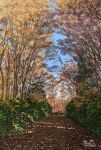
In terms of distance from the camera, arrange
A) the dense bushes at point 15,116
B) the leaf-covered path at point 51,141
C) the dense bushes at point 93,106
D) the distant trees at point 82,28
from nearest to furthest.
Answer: the leaf-covered path at point 51,141
the dense bushes at point 93,106
the dense bushes at point 15,116
the distant trees at point 82,28

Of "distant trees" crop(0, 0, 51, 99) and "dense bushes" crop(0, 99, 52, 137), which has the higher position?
"distant trees" crop(0, 0, 51, 99)

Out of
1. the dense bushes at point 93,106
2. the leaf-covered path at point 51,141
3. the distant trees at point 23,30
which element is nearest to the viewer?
the leaf-covered path at point 51,141

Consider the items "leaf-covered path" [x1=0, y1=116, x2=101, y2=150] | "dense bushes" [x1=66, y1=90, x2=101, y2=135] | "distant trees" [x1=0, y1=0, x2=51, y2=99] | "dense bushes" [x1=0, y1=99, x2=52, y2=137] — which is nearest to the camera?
"leaf-covered path" [x1=0, y1=116, x2=101, y2=150]

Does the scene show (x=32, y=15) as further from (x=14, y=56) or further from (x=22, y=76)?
(x=22, y=76)

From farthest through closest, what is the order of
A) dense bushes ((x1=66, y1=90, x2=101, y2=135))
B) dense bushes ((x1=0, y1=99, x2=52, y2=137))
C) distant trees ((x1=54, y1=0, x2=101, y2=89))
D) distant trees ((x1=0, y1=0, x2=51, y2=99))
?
distant trees ((x1=0, y1=0, x2=51, y2=99))
distant trees ((x1=54, y1=0, x2=101, y2=89))
dense bushes ((x1=0, y1=99, x2=52, y2=137))
dense bushes ((x1=66, y1=90, x2=101, y2=135))

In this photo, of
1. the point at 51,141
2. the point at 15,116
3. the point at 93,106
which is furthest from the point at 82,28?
the point at 51,141

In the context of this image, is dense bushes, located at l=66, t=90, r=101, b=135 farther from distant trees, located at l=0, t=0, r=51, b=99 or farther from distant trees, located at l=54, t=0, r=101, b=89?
distant trees, located at l=0, t=0, r=51, b=99

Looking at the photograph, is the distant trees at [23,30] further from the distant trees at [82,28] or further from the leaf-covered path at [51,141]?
the leaf-covered path at [51,141]

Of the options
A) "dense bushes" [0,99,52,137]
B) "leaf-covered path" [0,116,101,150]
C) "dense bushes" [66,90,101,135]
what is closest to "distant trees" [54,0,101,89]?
"dense bushes" [0,99,52,137]

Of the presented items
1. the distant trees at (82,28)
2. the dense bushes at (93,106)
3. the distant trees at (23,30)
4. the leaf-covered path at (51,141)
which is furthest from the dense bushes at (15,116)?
the distant trees at (23,30)

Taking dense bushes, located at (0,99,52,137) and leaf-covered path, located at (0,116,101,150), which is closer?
leaf-covered path, located at (0,116,101,150)

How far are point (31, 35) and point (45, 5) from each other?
121 inches

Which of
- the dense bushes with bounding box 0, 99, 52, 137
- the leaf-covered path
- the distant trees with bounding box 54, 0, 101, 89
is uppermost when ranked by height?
the distant trees with bounding box 54, 0, 101, 89

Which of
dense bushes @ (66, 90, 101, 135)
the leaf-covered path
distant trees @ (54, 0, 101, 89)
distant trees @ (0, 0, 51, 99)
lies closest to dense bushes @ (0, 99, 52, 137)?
the leaf-covered path
